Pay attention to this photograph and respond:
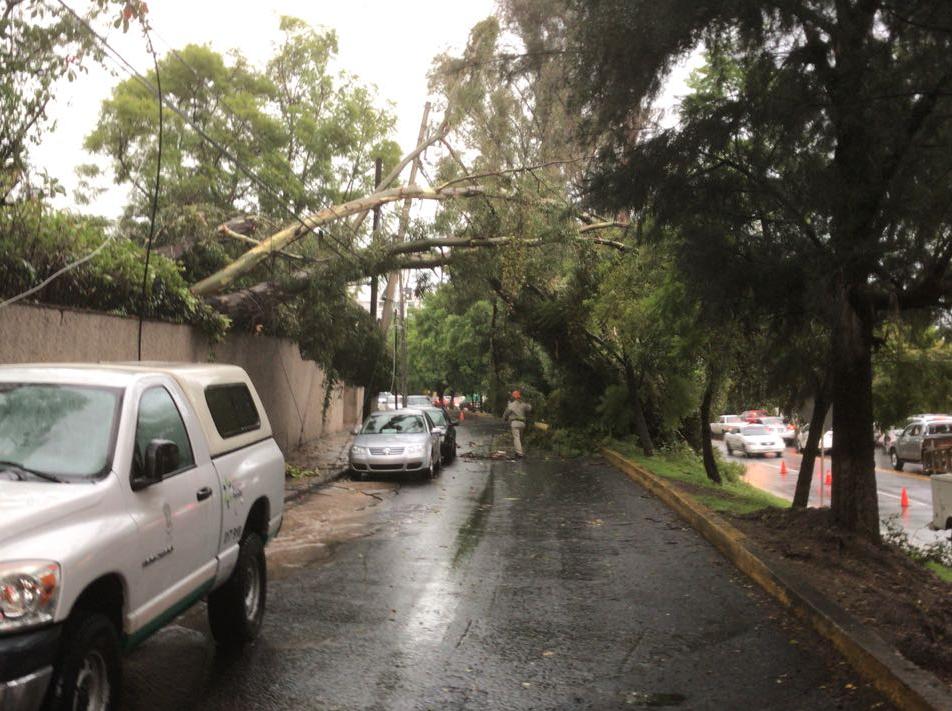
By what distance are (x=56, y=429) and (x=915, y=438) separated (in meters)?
31.4

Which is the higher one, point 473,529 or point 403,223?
point 403,223

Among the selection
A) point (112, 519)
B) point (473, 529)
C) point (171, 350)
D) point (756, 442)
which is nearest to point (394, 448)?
point (171, 350)

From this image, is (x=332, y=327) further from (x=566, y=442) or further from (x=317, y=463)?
(x=566, y=442)

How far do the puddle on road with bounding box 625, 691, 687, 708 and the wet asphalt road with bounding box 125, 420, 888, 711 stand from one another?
0.02 metres

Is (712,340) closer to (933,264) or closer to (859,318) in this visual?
(859,318)

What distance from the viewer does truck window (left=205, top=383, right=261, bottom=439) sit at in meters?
5.97

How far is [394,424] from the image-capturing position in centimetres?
1930

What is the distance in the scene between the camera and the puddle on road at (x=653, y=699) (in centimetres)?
503

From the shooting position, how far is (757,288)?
9.22 meters

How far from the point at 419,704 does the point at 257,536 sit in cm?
193

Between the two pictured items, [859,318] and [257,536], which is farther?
[859,318]

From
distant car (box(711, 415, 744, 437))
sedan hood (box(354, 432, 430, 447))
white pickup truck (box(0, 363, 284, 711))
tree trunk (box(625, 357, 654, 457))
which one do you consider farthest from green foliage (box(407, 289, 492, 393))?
white pickup truck (box(0, 363, 284, 711))

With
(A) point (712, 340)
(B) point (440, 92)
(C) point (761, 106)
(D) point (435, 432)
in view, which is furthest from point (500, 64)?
(D) point (435, 432)

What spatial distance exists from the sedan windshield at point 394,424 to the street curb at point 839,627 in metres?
8.66
